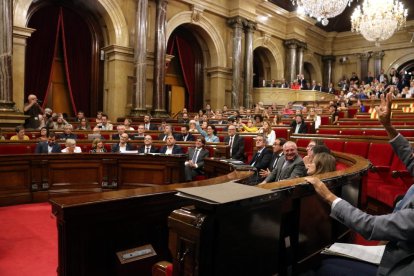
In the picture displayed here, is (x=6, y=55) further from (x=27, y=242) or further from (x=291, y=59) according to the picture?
(x=291, y=59)

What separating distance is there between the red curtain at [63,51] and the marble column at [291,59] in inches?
363

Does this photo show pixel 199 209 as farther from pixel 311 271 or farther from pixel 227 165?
pixel 227 165

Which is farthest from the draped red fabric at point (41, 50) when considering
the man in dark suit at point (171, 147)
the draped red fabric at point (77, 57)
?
the man in dark suit at point (171, 147)

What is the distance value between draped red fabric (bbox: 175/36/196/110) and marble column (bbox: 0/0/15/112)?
659cm

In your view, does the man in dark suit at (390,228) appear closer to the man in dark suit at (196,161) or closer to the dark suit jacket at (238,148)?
the man in dark suit at (196,161)

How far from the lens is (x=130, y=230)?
1.71m

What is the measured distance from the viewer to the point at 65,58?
1034cm

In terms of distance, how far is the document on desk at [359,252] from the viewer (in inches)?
59.5

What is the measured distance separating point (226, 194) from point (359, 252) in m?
0.80

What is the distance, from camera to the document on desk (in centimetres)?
151

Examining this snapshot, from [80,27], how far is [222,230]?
10.6 m

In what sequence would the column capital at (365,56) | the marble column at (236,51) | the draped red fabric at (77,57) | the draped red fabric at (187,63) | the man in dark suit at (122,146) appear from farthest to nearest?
the column capital at (365,56)
the marble column at (236,51)
the draped red fabric at (187,63)
the draped red fabric at (77,57)
the man in dark suit at (122,146)

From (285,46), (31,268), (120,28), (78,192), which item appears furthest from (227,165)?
(285,46)

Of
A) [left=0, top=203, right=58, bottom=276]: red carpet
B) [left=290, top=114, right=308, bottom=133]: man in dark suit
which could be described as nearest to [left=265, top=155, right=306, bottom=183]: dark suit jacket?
[left=0, top=203, right=58, bottom=276]: red carpet
